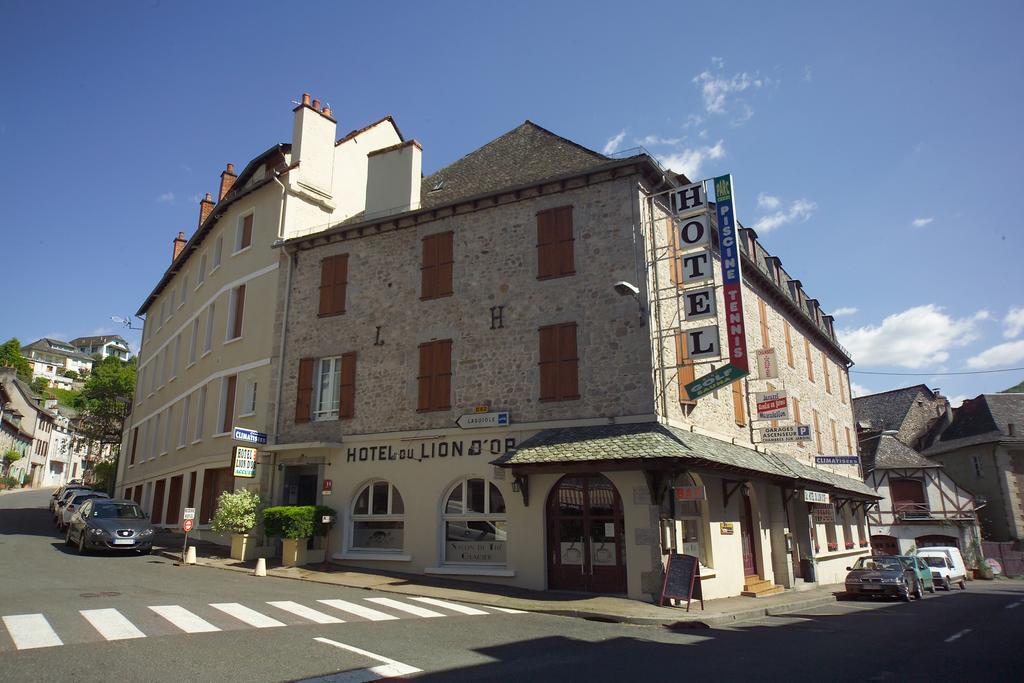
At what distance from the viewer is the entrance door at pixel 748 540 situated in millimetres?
17719

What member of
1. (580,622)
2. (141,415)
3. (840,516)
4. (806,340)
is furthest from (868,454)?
(141,415)

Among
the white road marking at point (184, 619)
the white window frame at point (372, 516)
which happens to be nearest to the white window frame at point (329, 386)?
the white window frame at point (372, 516)

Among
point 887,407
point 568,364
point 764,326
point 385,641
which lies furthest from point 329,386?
point 887,407

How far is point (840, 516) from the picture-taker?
1100 inches

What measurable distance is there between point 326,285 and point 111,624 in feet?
41.1

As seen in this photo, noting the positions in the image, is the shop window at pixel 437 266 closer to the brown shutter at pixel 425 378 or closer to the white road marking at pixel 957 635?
the brown shutter at pixel 425 378

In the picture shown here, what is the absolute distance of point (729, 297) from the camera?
14359mm

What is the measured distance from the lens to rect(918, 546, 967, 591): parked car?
24938 mm

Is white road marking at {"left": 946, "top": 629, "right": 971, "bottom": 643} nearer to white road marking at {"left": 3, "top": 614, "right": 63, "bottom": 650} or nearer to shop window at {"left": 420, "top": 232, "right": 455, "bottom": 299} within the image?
white road marking at {"left": 3, "top": 614, "right": 63, "bottom": 650}

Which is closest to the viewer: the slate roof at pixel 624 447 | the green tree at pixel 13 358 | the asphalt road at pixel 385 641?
the asphalt road at pixel 385 641

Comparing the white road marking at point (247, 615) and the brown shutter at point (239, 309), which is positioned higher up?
the brown shutter at point (239, 309)

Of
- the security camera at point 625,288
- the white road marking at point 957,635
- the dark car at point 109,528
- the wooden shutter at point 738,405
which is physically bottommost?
the white road marking at point 957,635

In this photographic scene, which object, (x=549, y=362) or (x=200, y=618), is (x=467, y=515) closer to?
(x=549, y=362)

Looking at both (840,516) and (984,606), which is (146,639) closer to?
(984,606)
